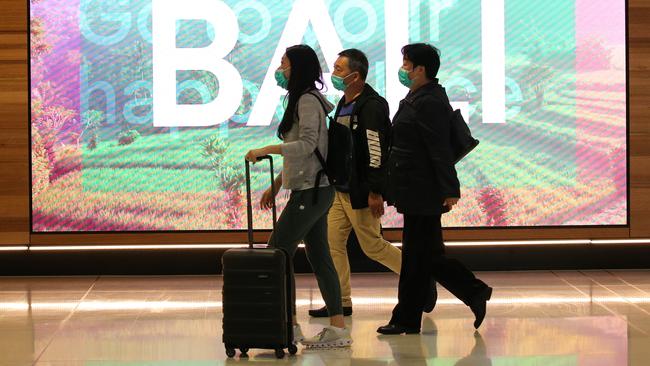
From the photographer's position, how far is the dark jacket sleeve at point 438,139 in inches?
228

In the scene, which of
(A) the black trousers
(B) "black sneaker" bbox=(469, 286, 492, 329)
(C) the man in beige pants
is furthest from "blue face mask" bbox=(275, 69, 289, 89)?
(B) "black sneaker" bbox=(469, 286, 492, 329)

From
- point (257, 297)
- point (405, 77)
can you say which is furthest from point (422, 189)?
point (257, 297)

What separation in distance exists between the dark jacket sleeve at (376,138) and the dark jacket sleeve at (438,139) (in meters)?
0.41

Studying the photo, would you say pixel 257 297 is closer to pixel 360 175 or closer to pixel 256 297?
pixel 256 297

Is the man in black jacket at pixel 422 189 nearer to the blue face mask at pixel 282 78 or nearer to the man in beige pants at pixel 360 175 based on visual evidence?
the man in beige pants at pixel 360 175

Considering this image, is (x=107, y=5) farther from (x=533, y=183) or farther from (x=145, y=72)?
(x=533, y=183)

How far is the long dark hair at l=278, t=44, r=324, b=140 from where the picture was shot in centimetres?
533

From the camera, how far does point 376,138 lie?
6.23 metres

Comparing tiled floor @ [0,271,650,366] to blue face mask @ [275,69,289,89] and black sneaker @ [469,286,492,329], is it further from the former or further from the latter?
blue face mask @ [275,69,289,89]

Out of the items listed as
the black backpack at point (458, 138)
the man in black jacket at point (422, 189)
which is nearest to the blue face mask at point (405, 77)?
the man in black jacket at point (422, 189)

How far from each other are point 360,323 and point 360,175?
32.3 inches

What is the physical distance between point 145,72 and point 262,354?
3529mm

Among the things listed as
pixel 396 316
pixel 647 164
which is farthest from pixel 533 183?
pixel 396 316

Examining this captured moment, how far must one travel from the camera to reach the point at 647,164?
27.9 feet
